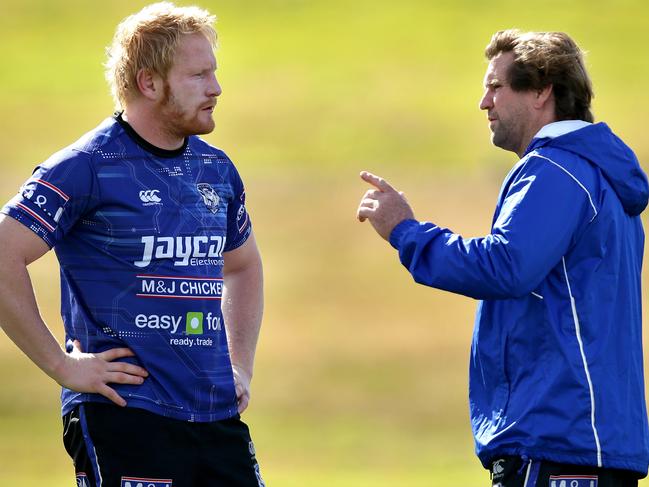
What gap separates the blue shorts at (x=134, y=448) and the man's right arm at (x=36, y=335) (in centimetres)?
8

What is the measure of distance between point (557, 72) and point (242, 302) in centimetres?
134

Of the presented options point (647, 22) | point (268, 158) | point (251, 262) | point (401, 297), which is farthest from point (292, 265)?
point (647, 22)

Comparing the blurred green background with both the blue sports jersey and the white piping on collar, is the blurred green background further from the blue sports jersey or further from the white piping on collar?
the white piping on collar

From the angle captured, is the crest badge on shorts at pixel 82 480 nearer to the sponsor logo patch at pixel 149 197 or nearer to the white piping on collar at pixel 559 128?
the sponsor logo patch at pixel 149 197

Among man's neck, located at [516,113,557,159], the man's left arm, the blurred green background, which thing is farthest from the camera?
the blurred green background

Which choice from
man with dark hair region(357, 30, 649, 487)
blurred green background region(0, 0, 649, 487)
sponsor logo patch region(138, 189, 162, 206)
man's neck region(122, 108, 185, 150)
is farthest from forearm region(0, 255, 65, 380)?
blurred green background region(0, 0, 649, 487)

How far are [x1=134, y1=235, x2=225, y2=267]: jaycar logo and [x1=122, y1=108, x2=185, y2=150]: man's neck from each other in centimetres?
31

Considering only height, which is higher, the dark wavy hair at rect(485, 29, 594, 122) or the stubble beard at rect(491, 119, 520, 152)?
the dark wavy hair at rect(485, 29, 594, 122)

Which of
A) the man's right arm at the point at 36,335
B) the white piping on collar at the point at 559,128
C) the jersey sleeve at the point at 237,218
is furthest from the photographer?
the jersey sleeve at the point at 237,218

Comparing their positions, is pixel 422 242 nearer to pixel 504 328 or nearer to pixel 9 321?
pixel 504 328

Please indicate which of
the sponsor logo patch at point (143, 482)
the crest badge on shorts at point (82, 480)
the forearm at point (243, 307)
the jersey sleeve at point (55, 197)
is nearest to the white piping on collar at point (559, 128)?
the forearm at point (243, 307)

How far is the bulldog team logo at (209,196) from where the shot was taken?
4.34 metres

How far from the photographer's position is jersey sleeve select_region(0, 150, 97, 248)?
158 inches

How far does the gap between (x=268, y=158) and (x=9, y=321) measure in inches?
895
